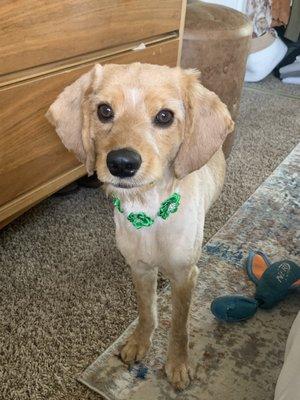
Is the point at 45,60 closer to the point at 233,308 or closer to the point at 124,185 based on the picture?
the point at 124,185

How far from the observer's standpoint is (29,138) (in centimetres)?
138

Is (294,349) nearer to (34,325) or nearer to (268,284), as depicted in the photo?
(268,284)

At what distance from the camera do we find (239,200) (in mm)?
1923

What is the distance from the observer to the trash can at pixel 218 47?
192 centimetres

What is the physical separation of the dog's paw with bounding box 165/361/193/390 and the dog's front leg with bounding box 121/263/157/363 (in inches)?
3.8

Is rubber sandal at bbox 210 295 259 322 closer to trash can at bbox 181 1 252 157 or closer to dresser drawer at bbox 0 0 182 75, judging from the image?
dresser drawer at bbox 0 0 182 75

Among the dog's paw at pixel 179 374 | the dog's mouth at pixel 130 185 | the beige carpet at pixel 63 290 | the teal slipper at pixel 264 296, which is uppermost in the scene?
the dog's mouth at pixel 130 185

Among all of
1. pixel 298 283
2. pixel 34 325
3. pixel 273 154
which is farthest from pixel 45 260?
pixel 273 154

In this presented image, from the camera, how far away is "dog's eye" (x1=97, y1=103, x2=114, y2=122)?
0.91 meters

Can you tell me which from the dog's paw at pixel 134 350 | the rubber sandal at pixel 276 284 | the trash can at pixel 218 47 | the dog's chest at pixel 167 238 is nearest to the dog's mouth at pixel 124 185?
the dog's chest at pixel 167 238

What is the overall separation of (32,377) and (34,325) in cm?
18

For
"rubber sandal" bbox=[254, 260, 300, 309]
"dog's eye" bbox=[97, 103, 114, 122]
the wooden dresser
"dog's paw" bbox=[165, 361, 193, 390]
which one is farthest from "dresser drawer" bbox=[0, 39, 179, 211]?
"rubber sandal" bbox=[254, 260, 300, 309]

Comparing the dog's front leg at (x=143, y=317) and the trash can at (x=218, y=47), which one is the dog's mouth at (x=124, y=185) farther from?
the trash can at (x=218, y=47)

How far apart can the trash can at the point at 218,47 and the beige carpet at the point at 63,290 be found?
1.51ft
